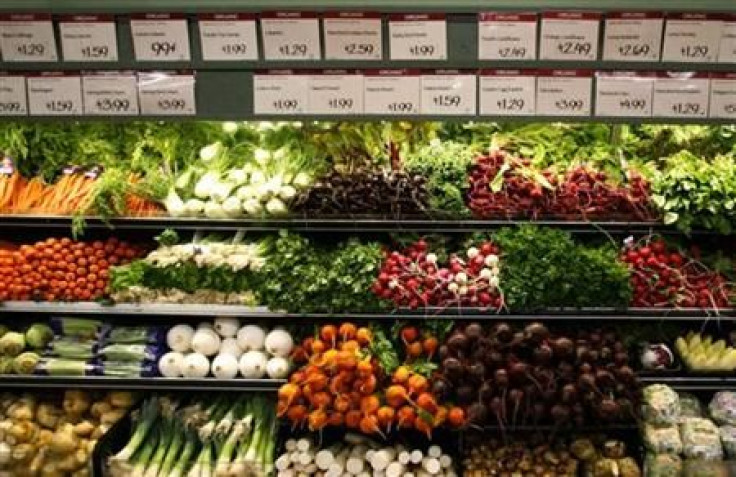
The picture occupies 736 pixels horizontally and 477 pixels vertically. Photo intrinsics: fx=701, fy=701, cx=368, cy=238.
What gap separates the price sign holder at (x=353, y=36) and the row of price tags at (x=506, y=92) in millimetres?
89

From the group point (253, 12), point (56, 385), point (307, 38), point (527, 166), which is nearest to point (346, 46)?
point (307, 38)

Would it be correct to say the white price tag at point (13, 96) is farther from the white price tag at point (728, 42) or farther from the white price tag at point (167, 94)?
the white price tag at point (728, 42)

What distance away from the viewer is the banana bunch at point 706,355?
395cm

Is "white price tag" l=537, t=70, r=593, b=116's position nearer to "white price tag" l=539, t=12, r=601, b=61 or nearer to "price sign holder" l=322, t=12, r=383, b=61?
"white price tag" l=539, t=12, r=601, b=61

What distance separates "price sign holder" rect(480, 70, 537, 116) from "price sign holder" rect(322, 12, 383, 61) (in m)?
0.55

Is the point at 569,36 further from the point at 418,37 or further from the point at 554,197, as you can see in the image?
the point at 554,197

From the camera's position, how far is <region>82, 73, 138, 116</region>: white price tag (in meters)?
3.54

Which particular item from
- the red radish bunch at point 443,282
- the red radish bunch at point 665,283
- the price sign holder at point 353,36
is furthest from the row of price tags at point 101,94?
the red radish bunch at point 665,283

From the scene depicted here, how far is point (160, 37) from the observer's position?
3.45m

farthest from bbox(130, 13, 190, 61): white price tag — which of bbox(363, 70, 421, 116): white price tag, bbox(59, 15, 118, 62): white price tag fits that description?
bbox(363, 70, 421, 116): white price tag

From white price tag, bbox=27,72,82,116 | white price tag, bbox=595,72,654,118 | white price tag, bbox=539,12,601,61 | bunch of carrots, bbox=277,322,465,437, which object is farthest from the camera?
bunch of carrots, bbox=277,322,465,437

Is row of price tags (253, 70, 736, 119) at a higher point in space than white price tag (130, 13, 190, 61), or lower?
lower

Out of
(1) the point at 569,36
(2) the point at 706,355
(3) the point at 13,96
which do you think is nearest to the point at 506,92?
(1) the point at 569,36

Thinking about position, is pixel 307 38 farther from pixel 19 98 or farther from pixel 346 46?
pixel 19 98
